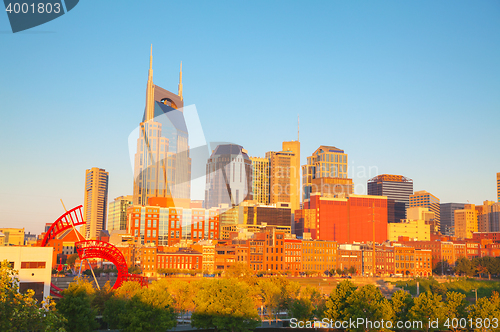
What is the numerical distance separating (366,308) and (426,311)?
6776 millimetres

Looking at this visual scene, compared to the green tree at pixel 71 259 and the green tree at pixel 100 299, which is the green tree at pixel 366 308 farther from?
the green tree at pixel 71 259

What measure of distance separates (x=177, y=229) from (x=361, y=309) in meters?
137

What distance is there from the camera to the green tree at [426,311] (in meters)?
59.0

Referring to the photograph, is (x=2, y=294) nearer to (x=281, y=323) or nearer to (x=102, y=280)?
(x=281, y=323)

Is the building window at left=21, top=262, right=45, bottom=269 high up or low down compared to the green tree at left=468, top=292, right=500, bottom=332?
up

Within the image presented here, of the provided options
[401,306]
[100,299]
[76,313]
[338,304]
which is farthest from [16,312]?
[401,306]

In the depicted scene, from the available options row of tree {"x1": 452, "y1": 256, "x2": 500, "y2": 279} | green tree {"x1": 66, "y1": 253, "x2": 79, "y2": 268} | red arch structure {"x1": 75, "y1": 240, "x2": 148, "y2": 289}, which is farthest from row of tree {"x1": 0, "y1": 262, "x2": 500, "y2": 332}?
row of tree {"x1": 452, "y1": 256, "x2": 500, "y2": 279}

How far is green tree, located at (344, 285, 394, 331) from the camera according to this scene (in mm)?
59750

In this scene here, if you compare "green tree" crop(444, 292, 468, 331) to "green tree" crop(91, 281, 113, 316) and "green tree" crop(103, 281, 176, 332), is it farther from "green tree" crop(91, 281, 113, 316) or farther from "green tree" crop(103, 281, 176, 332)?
"green tree" crop(91, 281, 113, 316)

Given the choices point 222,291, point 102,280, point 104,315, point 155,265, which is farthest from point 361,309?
point 155,265

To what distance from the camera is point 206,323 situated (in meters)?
62.9

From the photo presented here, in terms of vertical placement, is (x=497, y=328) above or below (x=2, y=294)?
below

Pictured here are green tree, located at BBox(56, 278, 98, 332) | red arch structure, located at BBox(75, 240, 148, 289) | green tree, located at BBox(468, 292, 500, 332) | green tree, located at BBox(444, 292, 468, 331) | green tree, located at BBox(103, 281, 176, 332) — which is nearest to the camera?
green tree, located at BBox(56, 278, 98, 332)

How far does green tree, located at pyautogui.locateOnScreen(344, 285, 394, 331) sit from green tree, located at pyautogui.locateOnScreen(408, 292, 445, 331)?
263cm
